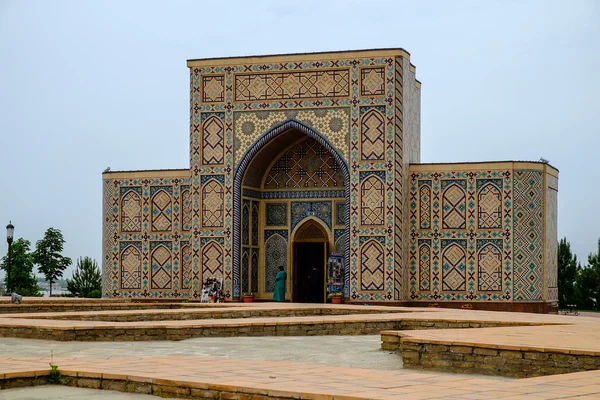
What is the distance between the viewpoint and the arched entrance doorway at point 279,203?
875 inches

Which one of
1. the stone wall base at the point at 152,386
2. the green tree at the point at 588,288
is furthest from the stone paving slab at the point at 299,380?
the green tree at the point at 588,288

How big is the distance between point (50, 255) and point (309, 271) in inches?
442


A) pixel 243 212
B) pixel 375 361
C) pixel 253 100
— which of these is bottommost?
pixel 375 361

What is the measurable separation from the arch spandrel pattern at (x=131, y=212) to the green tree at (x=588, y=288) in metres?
11.2

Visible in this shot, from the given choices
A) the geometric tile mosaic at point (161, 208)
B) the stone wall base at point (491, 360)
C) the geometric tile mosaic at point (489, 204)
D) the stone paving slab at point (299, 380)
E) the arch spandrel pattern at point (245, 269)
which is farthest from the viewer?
the geometric tile mosaic at point (161, 208)

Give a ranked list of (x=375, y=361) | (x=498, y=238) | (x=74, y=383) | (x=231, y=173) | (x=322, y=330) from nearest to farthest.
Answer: (x=74, y=383) < (x=375, y=361) < (x=322, y=330) < (x=498, y=238) < (x=231, y=173)

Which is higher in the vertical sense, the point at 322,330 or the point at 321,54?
the point at 321,54

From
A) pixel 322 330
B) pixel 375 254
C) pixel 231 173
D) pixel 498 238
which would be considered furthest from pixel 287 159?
pixel 322 330

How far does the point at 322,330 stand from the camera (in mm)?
11828

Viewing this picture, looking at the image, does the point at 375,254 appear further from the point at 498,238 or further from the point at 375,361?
the point at 375,361

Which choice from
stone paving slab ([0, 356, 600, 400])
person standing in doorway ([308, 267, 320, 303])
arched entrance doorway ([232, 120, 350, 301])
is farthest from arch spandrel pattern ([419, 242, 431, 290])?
stone paving slab ([0, 356, 600, 400])

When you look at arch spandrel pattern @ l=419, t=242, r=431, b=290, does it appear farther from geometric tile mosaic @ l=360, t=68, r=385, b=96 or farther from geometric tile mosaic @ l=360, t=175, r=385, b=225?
geometric tile mosaic @ l=360, t=68, r=385, b=96

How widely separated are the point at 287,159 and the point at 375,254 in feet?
11.5

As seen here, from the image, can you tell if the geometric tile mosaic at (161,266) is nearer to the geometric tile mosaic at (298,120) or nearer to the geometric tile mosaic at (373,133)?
the geometric tile mosaic at (298,120)
